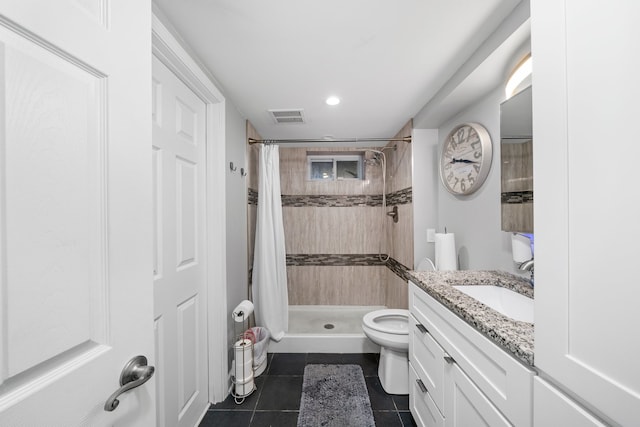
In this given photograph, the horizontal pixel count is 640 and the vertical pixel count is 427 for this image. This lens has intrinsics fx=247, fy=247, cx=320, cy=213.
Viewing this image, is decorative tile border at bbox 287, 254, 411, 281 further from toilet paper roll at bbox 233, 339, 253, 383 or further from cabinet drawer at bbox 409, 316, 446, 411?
cabinet drawer at bbox 409, 316, 446, 411

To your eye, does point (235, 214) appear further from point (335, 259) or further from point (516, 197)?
point (516, 197)

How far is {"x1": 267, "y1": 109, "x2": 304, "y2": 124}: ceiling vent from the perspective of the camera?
2.05m

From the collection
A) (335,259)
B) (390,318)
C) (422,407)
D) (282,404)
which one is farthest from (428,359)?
(335,259)

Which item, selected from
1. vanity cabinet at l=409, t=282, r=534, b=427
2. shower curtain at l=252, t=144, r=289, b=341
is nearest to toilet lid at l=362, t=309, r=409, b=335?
vanity cabinet at l=409, t=282, r=534, b=427

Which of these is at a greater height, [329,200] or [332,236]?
[329,200]

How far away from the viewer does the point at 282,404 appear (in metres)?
1.70

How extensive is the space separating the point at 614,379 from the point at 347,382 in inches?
70.1

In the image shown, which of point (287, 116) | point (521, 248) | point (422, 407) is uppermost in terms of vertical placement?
point (287, 116)

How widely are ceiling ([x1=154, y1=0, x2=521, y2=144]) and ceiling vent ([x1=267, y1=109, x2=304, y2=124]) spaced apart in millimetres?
69

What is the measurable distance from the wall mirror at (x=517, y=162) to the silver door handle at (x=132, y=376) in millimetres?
→ 1594

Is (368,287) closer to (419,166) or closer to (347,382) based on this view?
(347,382)

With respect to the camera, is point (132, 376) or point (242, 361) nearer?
point (132, 376)

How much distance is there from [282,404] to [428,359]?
107cm

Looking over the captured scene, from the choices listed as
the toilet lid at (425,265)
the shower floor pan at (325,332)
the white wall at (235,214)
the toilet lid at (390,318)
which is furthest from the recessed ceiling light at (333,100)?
the shower floor pan at (325,332)
